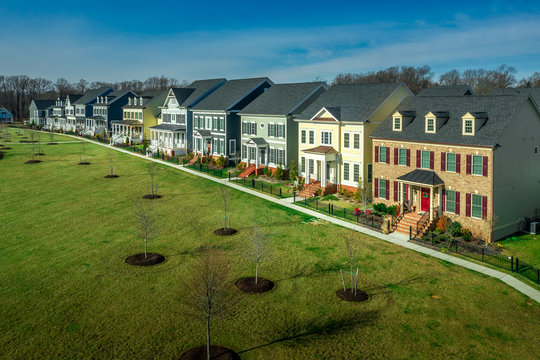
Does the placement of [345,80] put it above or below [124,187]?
above

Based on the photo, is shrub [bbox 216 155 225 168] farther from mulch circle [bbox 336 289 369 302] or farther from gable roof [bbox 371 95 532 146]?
mulch circle [bbox 336 289 369 302]

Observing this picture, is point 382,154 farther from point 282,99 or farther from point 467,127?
point 282,99

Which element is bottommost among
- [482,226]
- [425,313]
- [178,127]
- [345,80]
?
[425,313]

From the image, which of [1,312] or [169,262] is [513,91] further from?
[1,312]

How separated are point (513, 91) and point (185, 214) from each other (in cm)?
4415

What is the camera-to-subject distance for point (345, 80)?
451 feet

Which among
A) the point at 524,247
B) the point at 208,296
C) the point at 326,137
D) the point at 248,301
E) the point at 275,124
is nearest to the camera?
the point at 208,296

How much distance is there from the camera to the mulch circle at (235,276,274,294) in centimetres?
2059

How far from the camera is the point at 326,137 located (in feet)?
141

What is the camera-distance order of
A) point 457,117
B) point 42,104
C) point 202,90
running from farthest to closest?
point 42,104, point 202,90, point 457,117

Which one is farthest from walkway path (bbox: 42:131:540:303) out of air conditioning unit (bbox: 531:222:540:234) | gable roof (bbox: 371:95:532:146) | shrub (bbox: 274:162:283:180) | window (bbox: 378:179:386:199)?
air conditioning unit (bbox: 531:222:540:234)

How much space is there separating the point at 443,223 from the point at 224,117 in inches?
1386

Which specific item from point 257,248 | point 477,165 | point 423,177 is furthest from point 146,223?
point 477,165

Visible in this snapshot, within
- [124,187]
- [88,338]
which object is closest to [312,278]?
[88,338]
